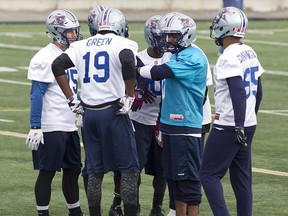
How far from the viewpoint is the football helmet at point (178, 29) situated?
10.2 metres

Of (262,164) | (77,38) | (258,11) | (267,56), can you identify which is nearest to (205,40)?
(267,56)

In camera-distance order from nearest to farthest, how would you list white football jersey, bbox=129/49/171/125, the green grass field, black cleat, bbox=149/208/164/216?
white football jersey, bbox=129/49/171/125
black cleat, bbox=149/208/164/216
the green grass field

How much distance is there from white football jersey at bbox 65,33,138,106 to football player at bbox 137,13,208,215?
28cm

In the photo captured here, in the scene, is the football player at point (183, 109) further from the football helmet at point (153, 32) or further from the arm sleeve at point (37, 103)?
the arm sleeve at point (37, 103)

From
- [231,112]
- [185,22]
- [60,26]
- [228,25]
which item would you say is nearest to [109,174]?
[60,26]

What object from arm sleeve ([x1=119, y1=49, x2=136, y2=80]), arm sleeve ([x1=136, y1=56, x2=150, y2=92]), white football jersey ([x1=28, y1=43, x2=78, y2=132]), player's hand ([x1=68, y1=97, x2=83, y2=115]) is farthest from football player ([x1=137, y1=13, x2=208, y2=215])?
white football jersey ([x1=28, y1=43, x2=78, y2=132])

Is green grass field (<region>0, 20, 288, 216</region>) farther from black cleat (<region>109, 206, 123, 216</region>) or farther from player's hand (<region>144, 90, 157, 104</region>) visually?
player's hand (<region>144, 90, 157, 104</region>)

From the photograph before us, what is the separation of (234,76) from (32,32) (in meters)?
22.9

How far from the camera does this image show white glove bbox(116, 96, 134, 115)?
10.1 metres

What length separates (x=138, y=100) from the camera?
11.1m

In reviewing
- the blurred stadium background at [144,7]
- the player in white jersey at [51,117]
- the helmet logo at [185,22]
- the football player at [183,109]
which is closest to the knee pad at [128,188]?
the football player at [183,109]

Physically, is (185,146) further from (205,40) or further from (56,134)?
(205,40)

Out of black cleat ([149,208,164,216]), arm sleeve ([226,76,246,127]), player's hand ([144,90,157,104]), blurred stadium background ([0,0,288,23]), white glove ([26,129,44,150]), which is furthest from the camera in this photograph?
blurred stadium background ([0,0,288,23])

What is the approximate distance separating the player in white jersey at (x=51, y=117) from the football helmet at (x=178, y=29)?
106 centimetres
